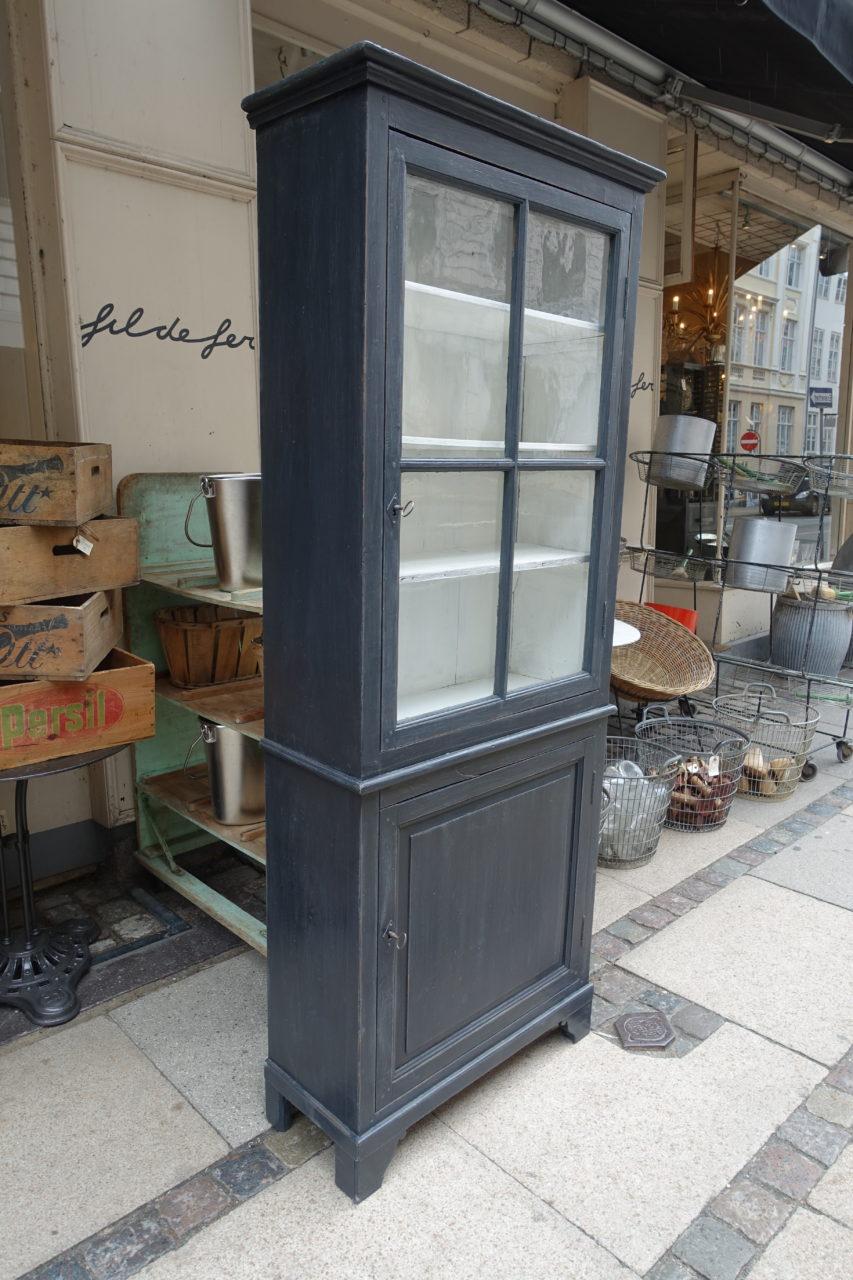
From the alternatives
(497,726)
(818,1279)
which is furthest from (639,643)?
(818,1279)

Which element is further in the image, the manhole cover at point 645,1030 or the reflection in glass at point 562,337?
the manhole cover at point 645,1030

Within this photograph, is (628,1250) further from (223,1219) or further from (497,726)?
(497,726)

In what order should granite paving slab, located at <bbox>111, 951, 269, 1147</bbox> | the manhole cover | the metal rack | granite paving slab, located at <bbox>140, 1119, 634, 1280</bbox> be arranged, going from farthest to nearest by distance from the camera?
the metal rack → the manhole cover → granite paving slab, located at <bbox>111, 951, 269, 1147</bbox> → granite paving slab, located at <bbox>140, 1119, 634, 1280</bbox>

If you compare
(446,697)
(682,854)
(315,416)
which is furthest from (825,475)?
(315,416)

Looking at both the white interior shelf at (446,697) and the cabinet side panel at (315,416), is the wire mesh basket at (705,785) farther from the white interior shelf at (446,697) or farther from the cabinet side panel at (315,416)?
the cabinet side panel at (315,416)

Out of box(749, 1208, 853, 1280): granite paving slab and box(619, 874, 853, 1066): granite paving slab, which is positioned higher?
box(749, 1208, 853, 1280): granite paving slab

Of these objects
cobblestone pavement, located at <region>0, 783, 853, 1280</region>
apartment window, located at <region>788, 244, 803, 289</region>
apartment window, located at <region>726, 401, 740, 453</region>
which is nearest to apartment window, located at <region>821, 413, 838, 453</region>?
apartment window, located at <region>788, 244, 803, 289</region>

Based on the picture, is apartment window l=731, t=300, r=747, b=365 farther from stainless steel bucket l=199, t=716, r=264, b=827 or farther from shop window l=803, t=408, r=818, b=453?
stainless steel bucket l=199, t=716, r=264, b=827

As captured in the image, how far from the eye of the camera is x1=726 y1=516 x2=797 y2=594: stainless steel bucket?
5113 mm

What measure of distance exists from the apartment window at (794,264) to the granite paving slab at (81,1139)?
8.37 metres

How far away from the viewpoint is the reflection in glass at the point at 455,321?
2025mm

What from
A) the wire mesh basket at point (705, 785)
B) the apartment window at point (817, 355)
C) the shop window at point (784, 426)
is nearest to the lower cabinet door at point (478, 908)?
the wire mesh basket at point (705, 785)

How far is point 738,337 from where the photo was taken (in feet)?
24.9

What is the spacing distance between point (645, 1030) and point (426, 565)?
1716 millimetres
